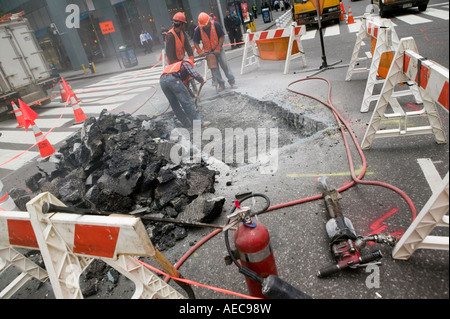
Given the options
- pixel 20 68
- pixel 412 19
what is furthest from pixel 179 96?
pixel 20 68

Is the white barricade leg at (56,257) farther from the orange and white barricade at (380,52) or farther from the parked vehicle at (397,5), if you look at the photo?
the parked vehicle at (397,5)

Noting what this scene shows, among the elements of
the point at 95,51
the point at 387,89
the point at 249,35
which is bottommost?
the point at 387,89

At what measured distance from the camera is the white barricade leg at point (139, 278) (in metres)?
1.74

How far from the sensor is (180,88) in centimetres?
586

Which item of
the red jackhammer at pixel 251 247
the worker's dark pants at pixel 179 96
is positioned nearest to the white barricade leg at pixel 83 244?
the red jackhammer at pixel 251 247

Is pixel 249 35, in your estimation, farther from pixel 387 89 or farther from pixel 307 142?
pixel 387 89

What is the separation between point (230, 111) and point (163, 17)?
71.2 feet

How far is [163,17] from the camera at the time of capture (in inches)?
959

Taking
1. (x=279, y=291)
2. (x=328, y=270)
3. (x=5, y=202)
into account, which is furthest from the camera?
(x=5, y=202)

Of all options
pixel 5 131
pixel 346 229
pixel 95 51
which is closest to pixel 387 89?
pixel 346 229

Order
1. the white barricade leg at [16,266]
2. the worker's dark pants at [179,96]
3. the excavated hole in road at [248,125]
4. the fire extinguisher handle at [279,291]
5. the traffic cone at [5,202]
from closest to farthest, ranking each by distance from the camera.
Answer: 1. the fire extinguisher handle at [279,291]
2. the white barricade leg at [16,266]
3. the traffic cone at [5,202]
4. the excavated hole in road at [248,125]
5. the worker's dark pants at [179,96]

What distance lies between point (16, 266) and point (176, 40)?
5.40 m

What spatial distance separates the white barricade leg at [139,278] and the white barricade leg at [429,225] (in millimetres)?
1828

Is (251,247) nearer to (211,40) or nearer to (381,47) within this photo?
(381,47)
